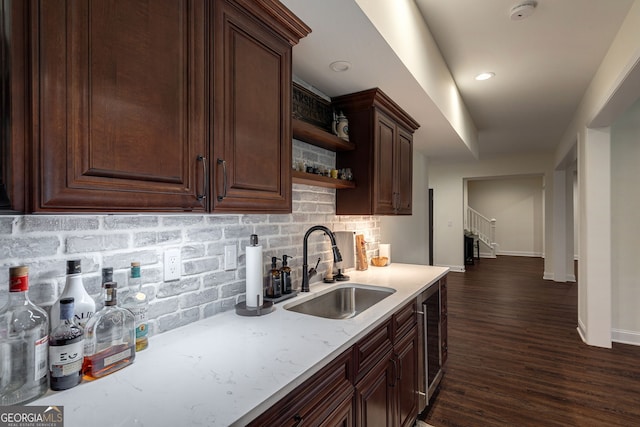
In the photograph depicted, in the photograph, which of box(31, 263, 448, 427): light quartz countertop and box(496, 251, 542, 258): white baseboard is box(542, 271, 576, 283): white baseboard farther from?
box(31, 263, 448, 427): light quartz countertop

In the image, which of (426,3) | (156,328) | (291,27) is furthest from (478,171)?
(156,328)

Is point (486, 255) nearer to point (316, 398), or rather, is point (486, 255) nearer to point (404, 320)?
point (404, 320)

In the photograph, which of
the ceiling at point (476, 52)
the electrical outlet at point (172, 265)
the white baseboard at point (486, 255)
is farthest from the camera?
the white baseboard at point (486, 255)

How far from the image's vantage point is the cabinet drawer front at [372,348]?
4.42ft

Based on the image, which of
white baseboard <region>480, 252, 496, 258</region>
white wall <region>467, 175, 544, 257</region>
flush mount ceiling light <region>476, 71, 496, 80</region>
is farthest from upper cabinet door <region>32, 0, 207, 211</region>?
white baseboard <region>480, 252, 496, 258</region>

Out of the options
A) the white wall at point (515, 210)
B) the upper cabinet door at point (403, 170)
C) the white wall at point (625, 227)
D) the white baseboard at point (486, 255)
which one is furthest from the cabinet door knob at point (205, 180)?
the white baseboard at point (486, 255)

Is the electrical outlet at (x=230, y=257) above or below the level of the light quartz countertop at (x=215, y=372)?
above

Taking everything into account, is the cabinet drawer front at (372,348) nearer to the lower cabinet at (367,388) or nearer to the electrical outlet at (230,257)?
the lower cabinet at (367,388)

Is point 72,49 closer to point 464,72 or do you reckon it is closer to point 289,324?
point 289,324

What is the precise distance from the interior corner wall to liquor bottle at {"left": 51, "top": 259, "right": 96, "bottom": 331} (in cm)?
279

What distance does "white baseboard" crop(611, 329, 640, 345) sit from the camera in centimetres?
334

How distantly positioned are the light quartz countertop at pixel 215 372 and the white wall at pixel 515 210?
9.86 metres

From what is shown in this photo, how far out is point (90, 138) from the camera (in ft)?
2.53

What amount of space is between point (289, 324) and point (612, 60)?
10.2 feet
